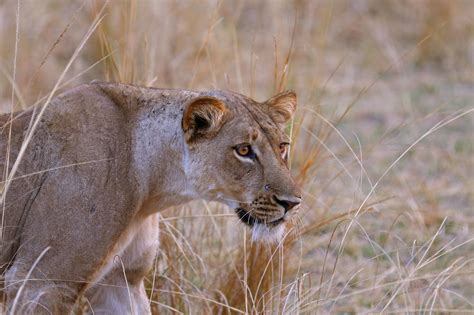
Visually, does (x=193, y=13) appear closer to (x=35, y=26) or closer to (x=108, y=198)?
(x=35, y=26)

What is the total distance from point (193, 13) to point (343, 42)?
1728 millimetres

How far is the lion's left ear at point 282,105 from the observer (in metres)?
4.22

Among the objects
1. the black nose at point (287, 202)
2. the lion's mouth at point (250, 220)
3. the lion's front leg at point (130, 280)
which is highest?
the black nose at point (287, 202)

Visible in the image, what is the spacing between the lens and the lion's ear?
155 inches

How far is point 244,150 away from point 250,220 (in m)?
0.26

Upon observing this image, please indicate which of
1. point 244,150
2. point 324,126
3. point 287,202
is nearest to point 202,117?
point 244,150

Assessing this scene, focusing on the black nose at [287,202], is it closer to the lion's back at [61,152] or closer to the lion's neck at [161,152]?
the lion's neck at [161,152]

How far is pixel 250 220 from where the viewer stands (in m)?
4.05

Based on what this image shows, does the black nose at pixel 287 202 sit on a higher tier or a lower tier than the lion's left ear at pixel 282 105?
lower

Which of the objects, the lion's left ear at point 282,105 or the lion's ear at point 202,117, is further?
the lion's left ear at point 282,105

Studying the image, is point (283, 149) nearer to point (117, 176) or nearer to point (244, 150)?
point (244, 150)

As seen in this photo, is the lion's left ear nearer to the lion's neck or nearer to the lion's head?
the lion's head

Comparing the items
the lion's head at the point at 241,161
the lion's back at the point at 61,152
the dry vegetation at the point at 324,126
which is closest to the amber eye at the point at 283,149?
the lion's head at the point at 241,161

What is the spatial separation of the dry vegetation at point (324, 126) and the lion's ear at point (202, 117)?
0.46m
